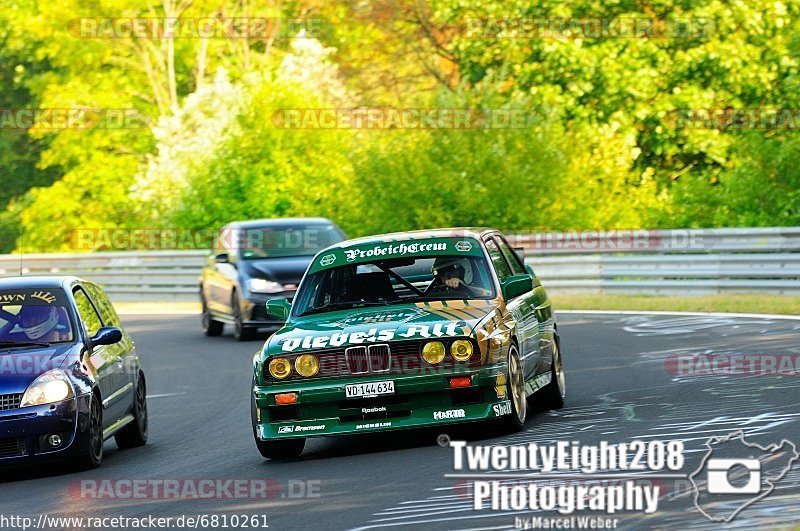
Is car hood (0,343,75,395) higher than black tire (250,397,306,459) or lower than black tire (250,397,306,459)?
higher

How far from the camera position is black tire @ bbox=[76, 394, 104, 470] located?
1139cm

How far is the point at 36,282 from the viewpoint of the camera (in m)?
12.6

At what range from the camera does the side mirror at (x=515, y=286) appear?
12039 millimetres

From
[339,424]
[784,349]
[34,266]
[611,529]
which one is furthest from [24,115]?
[611,529]

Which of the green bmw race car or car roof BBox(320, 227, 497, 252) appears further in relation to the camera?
car roof BBox(320, 227, 497, 252)

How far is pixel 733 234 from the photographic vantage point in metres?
24.3

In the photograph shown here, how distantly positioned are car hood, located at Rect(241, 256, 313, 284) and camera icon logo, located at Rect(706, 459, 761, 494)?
13.5 meters

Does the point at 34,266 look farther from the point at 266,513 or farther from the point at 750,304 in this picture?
the point at 266,513
